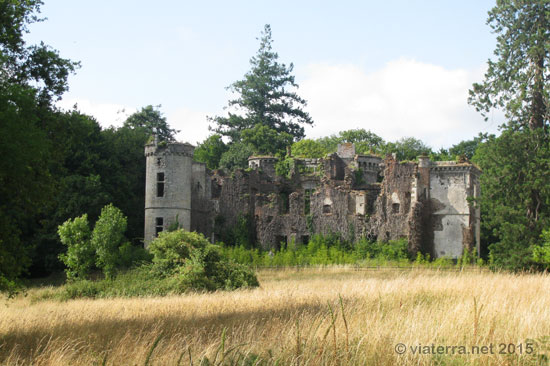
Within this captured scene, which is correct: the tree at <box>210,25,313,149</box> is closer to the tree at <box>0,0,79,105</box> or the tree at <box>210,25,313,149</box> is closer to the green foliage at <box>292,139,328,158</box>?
the green foliage at <box>292,139,328,158</box>

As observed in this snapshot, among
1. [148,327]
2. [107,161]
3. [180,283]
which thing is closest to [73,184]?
[107,161]

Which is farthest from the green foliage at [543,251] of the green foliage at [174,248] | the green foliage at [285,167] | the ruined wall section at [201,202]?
the ruined wall section at [201,202]

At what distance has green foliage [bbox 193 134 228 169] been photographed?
206 ft

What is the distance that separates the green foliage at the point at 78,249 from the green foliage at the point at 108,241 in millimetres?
401

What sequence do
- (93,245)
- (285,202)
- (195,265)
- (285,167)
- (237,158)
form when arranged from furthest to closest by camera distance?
(237,158) → (285,167) → (285,202) → (93,245) → (195,265)

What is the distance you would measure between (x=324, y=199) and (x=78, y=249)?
16.5 m

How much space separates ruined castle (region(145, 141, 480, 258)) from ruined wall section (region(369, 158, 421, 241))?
62mm

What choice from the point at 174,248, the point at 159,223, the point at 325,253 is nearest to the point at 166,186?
the point at 159,223

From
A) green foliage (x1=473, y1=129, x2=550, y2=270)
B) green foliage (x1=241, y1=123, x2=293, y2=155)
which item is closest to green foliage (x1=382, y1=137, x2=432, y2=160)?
green foliage (x1=241, y1=123, x2=293, y2=155)

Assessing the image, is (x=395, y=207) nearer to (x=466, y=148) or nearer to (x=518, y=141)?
(x=518, y=141)

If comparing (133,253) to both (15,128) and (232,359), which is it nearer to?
(15,128)

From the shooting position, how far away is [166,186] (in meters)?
40.3

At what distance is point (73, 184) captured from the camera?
38.3 metres

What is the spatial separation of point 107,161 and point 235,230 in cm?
937
